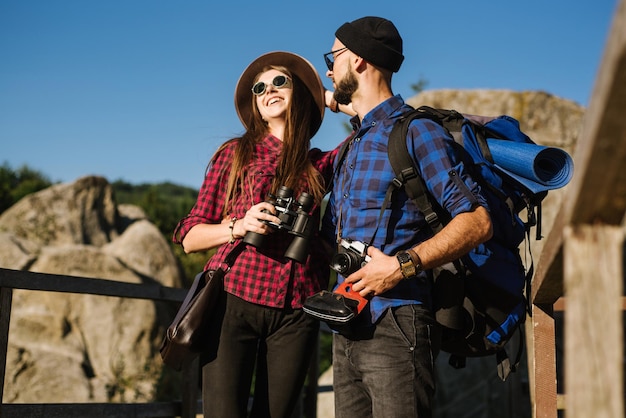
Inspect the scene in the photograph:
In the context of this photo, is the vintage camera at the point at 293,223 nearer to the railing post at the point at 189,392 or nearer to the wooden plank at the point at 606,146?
the wooden plank at the point at 606,146

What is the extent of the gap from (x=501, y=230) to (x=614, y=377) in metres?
1.56

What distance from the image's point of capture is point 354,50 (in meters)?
2.96

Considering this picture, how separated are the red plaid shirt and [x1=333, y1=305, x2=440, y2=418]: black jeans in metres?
0.52

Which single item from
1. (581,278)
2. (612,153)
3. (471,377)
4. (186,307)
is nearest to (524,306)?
(186,307)

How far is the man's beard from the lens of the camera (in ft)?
9.86

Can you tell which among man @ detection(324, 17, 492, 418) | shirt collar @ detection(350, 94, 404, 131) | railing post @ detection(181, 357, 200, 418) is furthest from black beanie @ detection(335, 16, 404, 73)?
railing post @ detection(181, 357, 200, 418)

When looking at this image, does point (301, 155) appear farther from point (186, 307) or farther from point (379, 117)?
point (186, 307)

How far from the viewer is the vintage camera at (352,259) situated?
2.60 metres

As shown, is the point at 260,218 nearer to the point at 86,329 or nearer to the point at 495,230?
the point at 495,230

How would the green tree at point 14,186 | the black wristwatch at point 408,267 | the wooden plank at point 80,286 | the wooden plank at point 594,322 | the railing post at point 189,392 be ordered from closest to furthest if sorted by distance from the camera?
1. the wooden plank at point 594,322
2. the black wristwatch at point 408,267
3. the wooden plank at point 80,286
4. the railing post at point 189,392
5. the green tree at point 14,186

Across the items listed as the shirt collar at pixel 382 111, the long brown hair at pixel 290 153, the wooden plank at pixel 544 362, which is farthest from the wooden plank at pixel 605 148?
the long brown hair at pixel 290 153

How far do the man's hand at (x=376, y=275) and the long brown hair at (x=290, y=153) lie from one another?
2.47 feet

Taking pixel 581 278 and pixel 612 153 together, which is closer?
pixel 612 153

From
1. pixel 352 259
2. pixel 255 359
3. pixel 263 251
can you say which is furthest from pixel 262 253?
pixel 352 259
